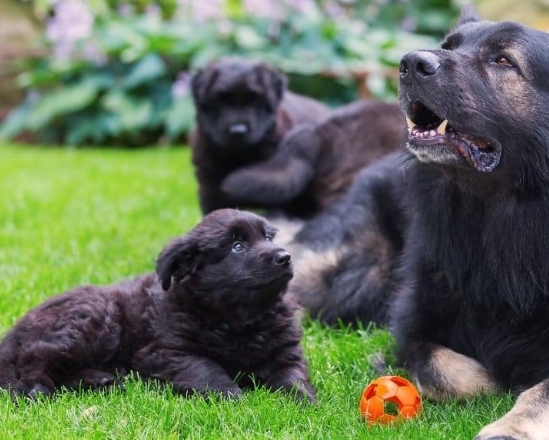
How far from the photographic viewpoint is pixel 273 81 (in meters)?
7.20

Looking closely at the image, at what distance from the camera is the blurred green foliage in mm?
11344

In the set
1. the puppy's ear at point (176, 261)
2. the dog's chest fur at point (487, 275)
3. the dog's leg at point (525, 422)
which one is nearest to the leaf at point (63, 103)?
the puppy's ear at point (176, 261)

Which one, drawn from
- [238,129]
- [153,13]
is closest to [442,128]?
[238,129]

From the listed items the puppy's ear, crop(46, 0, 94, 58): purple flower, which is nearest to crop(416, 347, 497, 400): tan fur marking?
the puppy's ear

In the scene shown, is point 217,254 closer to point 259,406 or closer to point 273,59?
point 259,406

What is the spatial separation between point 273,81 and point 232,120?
60 cm

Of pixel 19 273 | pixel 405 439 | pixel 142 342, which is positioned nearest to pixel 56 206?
pixel 19 273

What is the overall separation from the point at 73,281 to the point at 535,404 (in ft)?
10.5

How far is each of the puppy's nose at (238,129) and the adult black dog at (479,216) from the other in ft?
9.11

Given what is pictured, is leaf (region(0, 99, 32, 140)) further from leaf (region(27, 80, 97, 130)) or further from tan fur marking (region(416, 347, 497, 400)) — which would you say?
tan fur marking (region(416, 347, 497, 400))

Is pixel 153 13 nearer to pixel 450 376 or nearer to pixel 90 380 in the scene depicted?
pixel 90 380

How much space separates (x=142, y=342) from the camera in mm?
4051

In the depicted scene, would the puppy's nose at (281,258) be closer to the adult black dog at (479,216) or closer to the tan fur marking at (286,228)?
the adult black dog at (479,216)

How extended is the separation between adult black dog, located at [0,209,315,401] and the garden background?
7.2 inches
